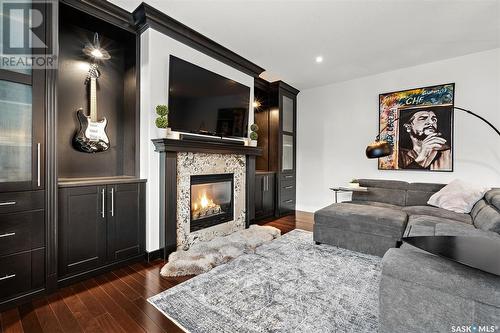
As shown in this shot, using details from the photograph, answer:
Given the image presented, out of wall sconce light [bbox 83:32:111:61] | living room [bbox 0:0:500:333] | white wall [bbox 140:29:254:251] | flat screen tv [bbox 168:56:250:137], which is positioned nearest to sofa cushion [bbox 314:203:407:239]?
living room [bbox 0:0:500:333]

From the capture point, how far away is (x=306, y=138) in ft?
17.1

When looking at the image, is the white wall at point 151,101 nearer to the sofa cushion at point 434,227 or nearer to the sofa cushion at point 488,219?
the sofa cushion at point 434,227

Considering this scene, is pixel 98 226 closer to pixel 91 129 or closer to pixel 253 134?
pixel 91 129

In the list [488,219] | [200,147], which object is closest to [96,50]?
[200,147]

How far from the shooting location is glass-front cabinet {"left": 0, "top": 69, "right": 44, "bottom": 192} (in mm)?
1728

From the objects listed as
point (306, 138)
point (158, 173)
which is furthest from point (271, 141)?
point (158, 173)

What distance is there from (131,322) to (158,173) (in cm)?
149

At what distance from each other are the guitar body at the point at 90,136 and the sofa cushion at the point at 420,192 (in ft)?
14.1

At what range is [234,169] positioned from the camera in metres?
3.59

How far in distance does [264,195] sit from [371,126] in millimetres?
2378

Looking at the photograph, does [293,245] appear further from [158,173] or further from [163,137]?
[163,137]

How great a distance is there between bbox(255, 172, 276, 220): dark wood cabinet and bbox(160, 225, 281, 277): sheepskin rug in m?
0.83

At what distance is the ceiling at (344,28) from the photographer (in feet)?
7.87

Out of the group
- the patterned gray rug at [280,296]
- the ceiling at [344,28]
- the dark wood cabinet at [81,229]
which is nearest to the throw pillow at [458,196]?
the patterned gray rug at [280,296]
